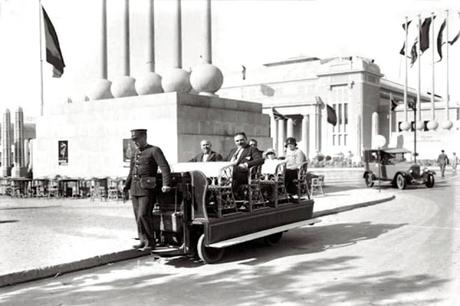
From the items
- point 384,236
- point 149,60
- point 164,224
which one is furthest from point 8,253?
point 149,60

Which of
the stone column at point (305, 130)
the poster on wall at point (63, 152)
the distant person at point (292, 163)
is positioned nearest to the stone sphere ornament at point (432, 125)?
the stone column at point (305, 130)

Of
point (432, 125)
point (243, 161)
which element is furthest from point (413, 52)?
point (243, 161)

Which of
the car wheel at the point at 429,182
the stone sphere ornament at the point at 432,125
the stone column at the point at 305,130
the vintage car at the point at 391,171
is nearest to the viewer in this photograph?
the vintage car at the point at 391,171

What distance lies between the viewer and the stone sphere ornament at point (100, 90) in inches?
733

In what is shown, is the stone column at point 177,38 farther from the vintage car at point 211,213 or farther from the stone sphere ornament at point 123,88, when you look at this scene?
the vintage car at point 211,213

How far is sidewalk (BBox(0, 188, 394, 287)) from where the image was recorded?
6.87m

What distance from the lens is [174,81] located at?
55.8 ft

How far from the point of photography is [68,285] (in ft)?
20.4

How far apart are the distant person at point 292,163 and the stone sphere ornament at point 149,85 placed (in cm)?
813

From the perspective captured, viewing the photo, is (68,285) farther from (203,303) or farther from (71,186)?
(71,186)

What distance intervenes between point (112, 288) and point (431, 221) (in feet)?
27.5

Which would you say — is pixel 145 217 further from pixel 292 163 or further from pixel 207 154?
pixel 292 163

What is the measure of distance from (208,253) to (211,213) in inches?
24.5

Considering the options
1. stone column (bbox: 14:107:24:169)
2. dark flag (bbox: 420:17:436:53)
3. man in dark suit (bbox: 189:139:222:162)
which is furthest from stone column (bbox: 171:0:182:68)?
dark flag (bbox: 420:17:436:53)
